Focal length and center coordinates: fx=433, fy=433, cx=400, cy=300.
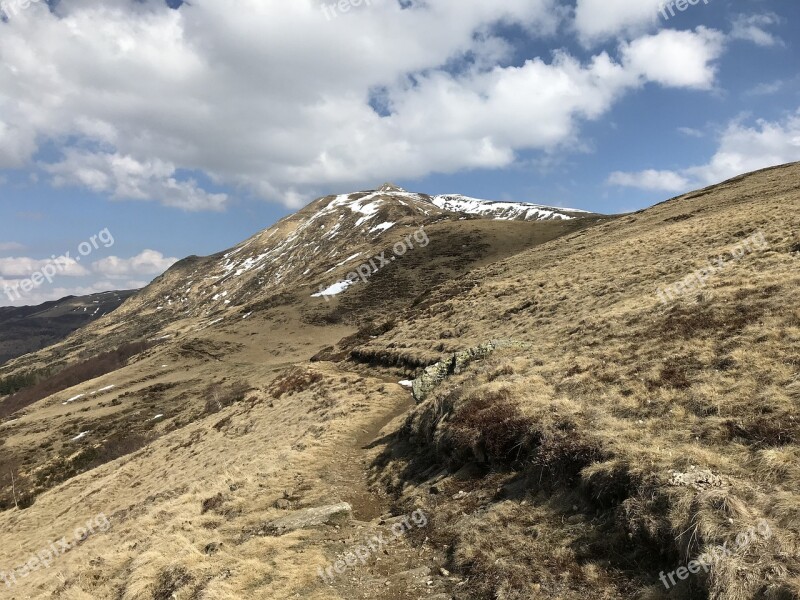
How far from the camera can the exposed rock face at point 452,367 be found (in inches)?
928

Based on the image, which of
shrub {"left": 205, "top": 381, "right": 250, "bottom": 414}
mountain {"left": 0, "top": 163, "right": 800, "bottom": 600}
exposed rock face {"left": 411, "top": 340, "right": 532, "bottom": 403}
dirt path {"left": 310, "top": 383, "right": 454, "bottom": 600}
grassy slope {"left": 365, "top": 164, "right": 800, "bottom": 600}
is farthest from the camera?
shrub {"left": 205, "top": 381, "right": 250, "bottom": 414}

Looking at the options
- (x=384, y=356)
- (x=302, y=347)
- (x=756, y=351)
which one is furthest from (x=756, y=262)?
(x=302, y=347)

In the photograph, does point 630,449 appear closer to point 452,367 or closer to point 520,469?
point 520,469

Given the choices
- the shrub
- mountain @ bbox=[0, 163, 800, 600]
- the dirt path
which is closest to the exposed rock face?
mountain @ bbox=[0, 163, 800, 600]

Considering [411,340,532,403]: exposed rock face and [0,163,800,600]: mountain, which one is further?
[411,340,532,403]: exposed rock face

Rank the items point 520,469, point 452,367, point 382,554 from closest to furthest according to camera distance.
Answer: point 382,554 < point 520,469 < point 452,367

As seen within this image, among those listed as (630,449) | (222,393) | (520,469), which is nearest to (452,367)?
(520,469)

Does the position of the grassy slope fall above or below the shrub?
below

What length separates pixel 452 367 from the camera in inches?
969

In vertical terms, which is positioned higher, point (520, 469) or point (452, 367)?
point (452, 367)

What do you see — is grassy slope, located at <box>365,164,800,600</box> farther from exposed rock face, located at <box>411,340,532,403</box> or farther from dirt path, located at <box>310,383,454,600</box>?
exposed rock face, located at <box>411,340,532,403</box>

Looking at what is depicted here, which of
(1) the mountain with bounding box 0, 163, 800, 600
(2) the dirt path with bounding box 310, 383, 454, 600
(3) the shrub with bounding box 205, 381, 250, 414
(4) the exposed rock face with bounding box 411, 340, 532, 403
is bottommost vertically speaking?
(2) the dirt path with bounding box 310, 383, 454, 600

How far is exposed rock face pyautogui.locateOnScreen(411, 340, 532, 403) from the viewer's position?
23.6m

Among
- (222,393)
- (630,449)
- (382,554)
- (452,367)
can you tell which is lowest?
(382,554)
